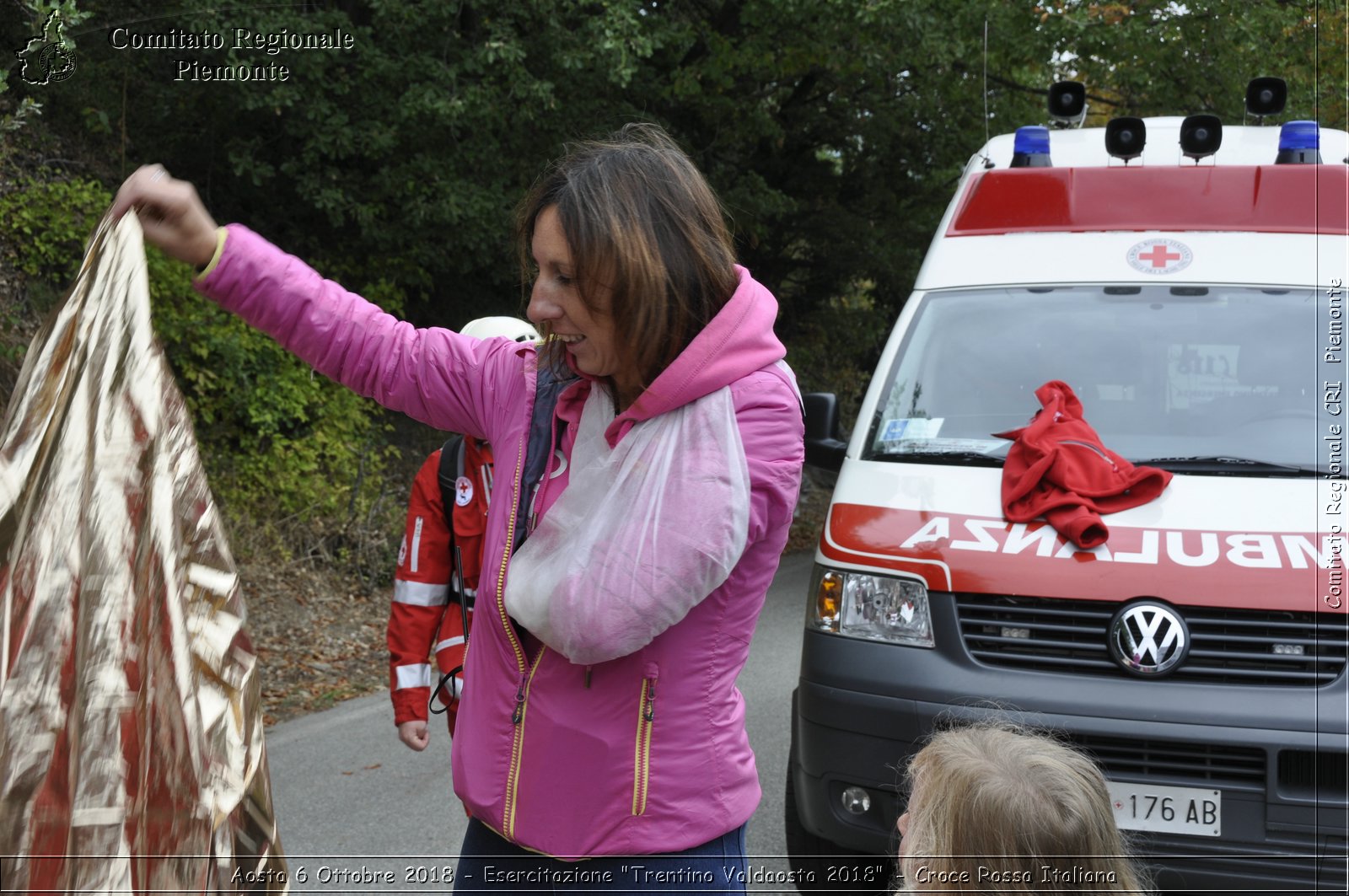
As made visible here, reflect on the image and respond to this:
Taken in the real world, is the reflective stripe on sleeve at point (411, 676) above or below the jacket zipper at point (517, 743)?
below

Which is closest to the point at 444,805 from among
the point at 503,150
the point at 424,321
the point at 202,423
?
the point at 202,423

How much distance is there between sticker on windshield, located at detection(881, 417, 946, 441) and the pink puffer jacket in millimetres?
2334

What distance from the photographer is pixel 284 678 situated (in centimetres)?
740

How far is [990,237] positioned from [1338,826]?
2517 mm

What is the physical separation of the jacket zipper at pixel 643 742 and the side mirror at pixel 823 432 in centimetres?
263

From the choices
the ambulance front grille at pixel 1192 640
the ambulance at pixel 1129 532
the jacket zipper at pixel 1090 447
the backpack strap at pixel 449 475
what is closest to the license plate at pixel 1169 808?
the ambulance at pixel 1129 532

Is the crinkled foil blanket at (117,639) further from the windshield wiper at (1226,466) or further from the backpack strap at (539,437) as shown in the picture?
the windshield wiper at (1226,466)

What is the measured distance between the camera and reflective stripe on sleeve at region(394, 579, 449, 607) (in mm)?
3469

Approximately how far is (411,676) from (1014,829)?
2078 mm

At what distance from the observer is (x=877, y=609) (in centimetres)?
387

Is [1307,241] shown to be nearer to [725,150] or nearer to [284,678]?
[284,678]

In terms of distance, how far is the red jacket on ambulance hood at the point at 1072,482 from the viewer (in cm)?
377

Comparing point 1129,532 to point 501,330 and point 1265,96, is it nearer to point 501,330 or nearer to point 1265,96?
point 501,330

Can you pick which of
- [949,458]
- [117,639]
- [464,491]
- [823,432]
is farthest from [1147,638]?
[117,639]
